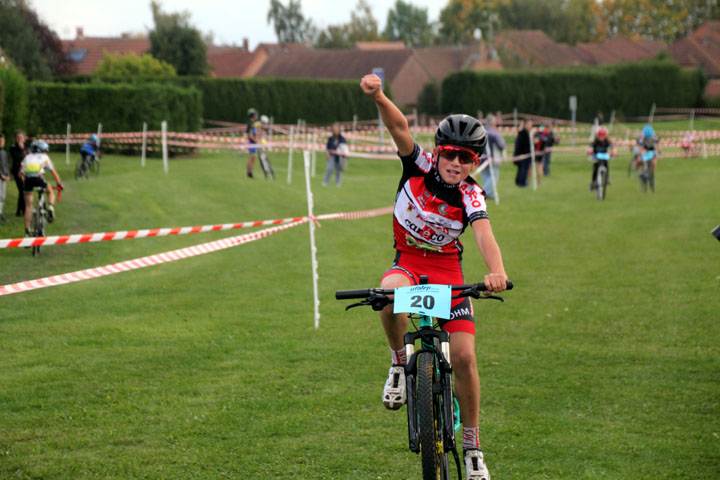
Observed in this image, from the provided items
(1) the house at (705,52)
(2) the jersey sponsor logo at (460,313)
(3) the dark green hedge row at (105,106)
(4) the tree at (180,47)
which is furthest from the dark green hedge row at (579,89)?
(2) the jersey sponsor logo at (460,313)

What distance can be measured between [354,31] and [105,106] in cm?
9277

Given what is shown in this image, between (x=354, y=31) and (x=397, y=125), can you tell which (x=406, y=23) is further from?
(x=397, y=125)

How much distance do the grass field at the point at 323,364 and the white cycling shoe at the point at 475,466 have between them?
715 millimetres

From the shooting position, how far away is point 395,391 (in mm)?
5238

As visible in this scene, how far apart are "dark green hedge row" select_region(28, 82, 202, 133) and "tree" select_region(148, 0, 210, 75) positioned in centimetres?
2796

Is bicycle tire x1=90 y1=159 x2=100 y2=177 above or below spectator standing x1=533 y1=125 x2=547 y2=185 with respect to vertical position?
below

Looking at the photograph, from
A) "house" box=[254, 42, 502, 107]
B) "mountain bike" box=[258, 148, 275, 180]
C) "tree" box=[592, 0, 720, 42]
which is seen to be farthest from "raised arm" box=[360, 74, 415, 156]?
"tree" box=[592, 0, 720, 42]

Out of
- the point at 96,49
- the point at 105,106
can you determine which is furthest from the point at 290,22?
the point at 105,106

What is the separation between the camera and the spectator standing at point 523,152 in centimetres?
2750

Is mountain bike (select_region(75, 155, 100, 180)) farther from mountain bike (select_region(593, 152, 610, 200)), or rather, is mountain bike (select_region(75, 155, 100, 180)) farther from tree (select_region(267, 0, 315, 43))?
tree (select_region(267, 0, 315, 43))

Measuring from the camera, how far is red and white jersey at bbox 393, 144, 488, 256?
5.10m

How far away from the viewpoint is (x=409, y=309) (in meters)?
4.61

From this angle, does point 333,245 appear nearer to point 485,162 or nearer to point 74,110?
point 485,162

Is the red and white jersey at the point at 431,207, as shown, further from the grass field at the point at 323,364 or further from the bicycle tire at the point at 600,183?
the bicycle tire at the point at 600,183
